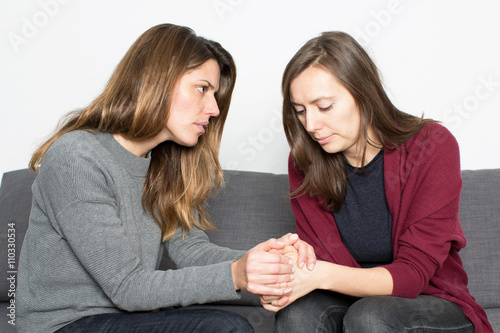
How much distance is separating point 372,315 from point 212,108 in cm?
80

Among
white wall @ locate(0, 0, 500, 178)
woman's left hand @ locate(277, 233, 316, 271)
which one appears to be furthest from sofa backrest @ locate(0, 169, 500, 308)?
woman's left hand @ locate(277, 233, 316, 271)

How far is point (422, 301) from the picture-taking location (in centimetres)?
140

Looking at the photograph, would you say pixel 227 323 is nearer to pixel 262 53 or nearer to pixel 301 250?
pixel 301 250

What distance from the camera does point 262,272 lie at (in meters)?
1.34

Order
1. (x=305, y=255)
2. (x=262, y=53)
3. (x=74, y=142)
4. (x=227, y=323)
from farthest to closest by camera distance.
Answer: (x=262, y=53) < (x=305, y=255) < (x=74, y=142) < (x=227, y=323)

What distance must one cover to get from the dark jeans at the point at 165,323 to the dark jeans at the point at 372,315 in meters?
0.19

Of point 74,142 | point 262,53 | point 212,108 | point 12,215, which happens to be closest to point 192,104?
point 212,108

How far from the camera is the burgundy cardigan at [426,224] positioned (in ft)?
4.67

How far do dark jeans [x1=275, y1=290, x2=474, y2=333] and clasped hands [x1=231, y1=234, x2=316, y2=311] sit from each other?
54 mm

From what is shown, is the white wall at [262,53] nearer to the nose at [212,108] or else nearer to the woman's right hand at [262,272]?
the nose at [212,108]

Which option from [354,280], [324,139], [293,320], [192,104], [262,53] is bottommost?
[293,320]

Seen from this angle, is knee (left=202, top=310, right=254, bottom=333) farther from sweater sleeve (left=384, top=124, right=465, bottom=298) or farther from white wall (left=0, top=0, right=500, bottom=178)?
white wall (left=0, top=0, right=500, bottom=178)

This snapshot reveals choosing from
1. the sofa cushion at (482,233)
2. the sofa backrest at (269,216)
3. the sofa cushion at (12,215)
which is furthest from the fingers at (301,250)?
the sofa cushion at (12,215)

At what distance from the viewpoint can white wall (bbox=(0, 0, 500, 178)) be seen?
2.41 m
